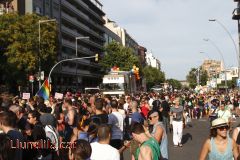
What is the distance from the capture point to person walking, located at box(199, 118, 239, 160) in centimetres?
637

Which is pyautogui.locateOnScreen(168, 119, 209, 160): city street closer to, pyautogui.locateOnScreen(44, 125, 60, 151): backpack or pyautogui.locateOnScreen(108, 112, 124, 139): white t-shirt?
pyautogui.locateOnScreen(108, 112, 124, 139): white t-shirt

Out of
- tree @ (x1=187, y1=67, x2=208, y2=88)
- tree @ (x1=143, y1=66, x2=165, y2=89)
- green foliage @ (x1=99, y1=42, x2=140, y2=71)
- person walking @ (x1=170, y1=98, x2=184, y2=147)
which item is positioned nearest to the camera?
person walking @ (x1=170, y1=98, x2=184, y2=147)

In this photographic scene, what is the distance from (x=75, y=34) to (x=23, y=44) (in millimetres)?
47448

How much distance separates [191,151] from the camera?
1606 cm

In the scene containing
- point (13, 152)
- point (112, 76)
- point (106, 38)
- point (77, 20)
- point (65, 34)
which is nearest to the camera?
point (13, 152)

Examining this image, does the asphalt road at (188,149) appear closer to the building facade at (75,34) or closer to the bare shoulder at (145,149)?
the bare shoulder at (145,149)

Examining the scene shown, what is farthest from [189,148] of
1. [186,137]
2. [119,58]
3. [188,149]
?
[119,58]

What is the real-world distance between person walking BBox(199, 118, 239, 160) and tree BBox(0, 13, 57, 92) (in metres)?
45.2

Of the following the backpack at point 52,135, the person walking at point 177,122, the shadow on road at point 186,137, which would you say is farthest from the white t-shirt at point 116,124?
the shadow on road at point 186,137

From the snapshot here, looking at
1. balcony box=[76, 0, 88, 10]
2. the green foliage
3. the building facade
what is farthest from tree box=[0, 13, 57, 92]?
balcony box=[76, 0, 88, 10]

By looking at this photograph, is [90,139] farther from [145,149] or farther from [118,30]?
[118,30]

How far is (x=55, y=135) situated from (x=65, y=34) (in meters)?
83.1

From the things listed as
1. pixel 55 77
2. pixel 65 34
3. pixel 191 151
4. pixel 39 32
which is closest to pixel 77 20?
pixel 65 34

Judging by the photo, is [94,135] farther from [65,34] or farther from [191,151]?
[65,34]
